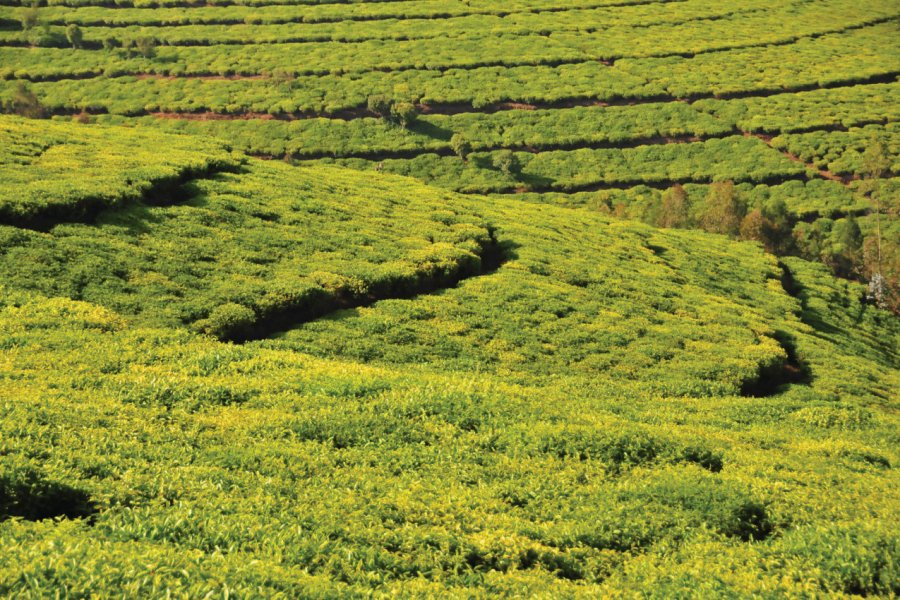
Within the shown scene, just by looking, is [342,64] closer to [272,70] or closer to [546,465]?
[272,70]

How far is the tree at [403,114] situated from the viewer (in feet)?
326

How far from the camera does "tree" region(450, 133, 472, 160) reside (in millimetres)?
93875

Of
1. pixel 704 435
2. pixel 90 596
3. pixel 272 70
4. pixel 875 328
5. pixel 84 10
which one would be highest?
pixel 84 10

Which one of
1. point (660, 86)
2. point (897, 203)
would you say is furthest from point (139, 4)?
point (897, 203)

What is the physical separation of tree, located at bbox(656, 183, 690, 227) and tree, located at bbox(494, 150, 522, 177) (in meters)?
22.2

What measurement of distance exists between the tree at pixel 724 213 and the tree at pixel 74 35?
378ft

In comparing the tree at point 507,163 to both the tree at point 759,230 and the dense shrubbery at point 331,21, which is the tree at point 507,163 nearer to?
the tree at point 759,230

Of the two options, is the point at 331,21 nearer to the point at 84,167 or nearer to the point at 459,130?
the point at 459,130

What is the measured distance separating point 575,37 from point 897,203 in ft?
247

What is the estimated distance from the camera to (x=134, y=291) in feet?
77.8

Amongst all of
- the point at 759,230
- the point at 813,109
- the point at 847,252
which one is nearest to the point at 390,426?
the point at 759,230

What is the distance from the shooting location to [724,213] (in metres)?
75.1

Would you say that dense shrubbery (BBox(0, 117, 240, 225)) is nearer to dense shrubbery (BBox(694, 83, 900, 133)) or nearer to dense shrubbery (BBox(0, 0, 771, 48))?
dense shrubbery (BBox(694, 83, 900, 133))

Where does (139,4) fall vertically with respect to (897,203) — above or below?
above
